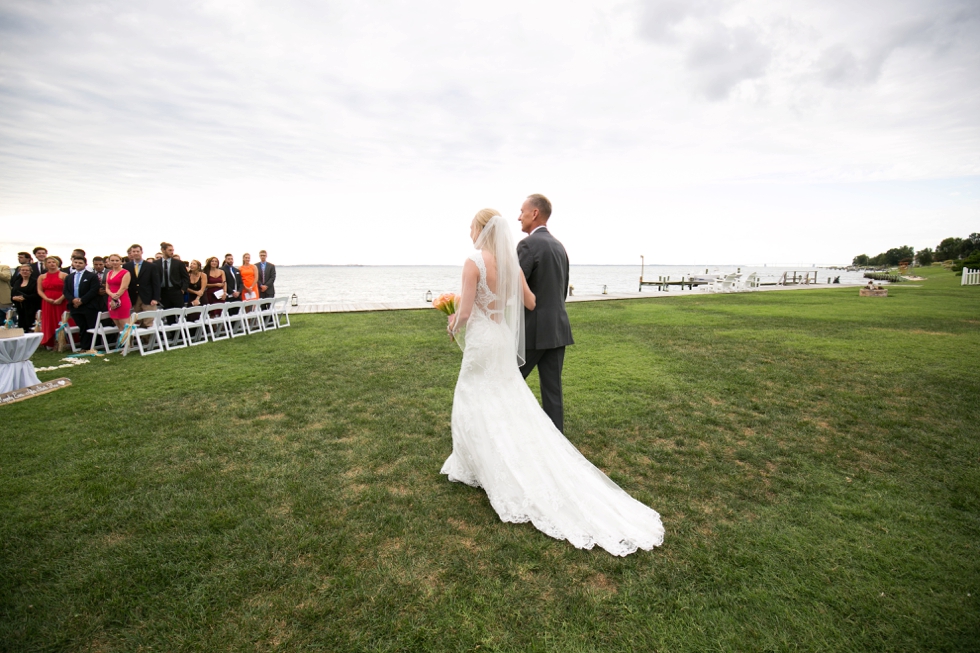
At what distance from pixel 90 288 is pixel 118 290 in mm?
687

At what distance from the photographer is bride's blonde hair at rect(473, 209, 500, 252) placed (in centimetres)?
358

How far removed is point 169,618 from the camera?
2.35 meters

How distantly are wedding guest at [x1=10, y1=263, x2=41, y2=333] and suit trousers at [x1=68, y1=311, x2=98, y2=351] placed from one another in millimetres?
1664

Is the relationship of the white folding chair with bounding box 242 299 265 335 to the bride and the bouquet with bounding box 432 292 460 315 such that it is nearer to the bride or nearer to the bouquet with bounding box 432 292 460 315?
the bouquet with bounding box 432 292 460 315

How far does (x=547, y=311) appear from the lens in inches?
158

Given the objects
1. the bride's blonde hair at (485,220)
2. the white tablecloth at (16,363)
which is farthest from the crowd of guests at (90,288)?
the bride's blonde hair at (485,220)

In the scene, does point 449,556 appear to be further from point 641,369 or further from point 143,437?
point 641,369

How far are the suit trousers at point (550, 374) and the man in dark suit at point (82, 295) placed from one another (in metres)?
9.90

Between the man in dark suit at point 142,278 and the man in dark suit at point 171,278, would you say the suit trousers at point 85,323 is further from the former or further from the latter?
the man in dark suit at point 171,278

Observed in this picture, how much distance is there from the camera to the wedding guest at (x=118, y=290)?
915 cm

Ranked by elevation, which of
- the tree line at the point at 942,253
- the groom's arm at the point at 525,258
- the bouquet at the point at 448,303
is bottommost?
the bouquet at the point at 448,303

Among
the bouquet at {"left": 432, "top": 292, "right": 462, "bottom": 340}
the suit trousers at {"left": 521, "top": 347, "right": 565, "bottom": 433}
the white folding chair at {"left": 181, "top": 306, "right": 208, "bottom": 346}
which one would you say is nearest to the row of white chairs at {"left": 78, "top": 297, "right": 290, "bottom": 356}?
the white folding chair at {"left": 181, "top": 306, "right": 208, "bottom": 346}

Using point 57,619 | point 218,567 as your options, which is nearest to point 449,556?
point 218,567

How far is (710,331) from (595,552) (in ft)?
33.0
